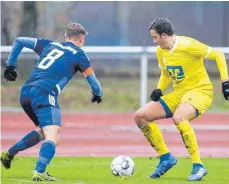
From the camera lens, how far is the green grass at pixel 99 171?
9.64 metres

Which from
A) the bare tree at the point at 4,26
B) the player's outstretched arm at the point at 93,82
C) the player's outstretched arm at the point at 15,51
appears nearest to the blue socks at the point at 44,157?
the player's outstretched arm at the point at 93,82

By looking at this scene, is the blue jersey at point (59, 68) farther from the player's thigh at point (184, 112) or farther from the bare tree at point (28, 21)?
the bare tree at point (28, 21)

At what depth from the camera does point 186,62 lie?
Answer: 33.2ft

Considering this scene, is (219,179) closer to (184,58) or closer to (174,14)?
(184,58)

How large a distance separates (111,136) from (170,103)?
24.8 feet

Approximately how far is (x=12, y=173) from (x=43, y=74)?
5.03ft

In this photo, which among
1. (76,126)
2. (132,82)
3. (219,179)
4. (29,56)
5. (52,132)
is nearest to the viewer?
(52,132)

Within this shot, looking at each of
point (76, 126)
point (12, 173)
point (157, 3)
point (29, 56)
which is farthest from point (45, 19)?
point (12, 173)

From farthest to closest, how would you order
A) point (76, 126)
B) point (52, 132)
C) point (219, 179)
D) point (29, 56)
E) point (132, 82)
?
point (132, 82)
point (76, 126)
point (29, 56)
point (219, 179)
point (52, 132)

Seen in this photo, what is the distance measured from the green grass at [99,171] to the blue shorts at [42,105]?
641 millimetres

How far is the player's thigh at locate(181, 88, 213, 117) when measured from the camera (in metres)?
10.1

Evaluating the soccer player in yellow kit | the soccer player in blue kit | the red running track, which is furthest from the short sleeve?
the red running track

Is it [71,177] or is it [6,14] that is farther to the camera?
[6,14]

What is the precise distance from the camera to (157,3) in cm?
2881
